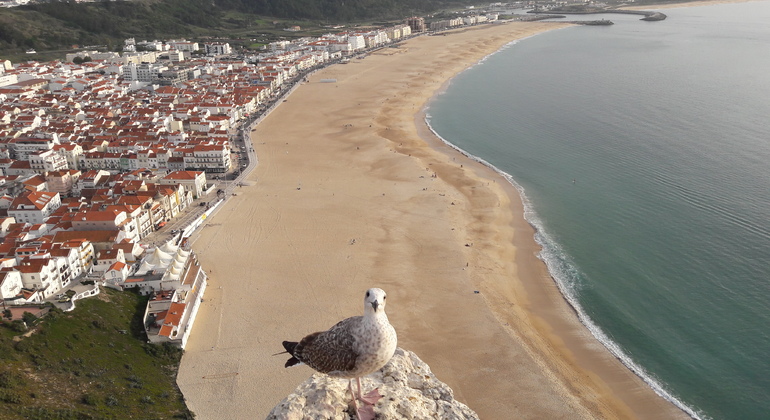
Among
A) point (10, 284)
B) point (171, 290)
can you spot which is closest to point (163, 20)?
point (10, 284)

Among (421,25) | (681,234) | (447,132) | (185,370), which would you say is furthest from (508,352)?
(421,25)

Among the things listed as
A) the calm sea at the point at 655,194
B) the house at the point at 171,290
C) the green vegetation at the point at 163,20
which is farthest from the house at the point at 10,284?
the green vegetation at the point at 163,20

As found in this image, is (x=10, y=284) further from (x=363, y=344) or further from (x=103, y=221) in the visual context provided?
(x=363, y=344)

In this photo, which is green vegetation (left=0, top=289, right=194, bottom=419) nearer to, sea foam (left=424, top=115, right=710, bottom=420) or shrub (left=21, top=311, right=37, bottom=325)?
shrub (left=21, top=311, right=37, bottom=325)

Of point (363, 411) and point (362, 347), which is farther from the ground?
point (362, 347)

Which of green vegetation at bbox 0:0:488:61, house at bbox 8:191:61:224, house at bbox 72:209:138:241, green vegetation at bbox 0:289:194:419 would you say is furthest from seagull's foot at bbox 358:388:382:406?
green vegetation at bbox 0:0:488:61

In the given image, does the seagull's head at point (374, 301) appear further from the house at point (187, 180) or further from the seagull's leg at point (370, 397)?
the house at point (187, 180)
